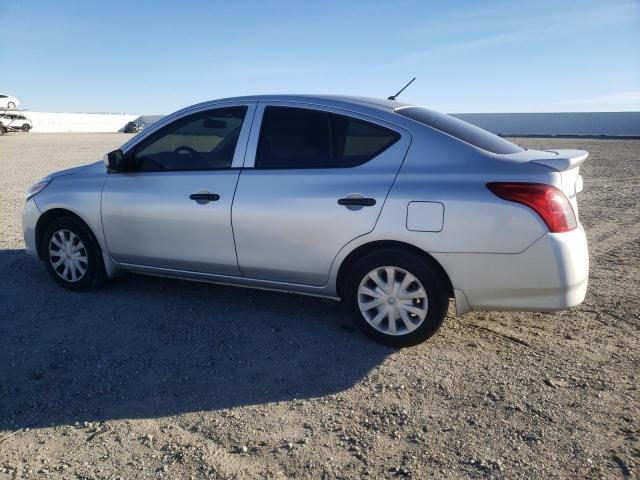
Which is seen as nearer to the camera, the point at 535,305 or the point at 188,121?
the point at 535,305

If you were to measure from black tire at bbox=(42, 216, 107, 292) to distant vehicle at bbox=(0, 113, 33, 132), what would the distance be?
45.8 metres

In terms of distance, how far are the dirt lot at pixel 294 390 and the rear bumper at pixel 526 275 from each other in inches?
17.5

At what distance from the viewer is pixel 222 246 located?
4473 mm

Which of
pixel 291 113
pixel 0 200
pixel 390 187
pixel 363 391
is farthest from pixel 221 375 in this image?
pixel 0 200

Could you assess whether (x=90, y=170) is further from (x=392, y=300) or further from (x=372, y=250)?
(x=392, y=300)

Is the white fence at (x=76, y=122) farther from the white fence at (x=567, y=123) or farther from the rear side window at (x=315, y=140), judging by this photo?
the rear side window at (x=315, y=140)

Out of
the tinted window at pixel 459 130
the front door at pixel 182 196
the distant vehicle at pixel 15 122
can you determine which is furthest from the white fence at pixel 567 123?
the front door at pixel 182 196

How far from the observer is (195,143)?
477 cm

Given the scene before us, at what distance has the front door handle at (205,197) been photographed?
4.43 metres

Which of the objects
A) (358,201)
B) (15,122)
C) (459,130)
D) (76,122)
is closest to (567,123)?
(15,122)

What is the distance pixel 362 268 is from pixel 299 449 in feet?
4.92

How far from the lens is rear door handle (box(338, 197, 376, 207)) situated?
3900 mm

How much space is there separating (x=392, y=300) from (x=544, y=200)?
3.99ft

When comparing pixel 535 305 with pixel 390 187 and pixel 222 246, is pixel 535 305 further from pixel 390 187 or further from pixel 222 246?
pixel 222 246
